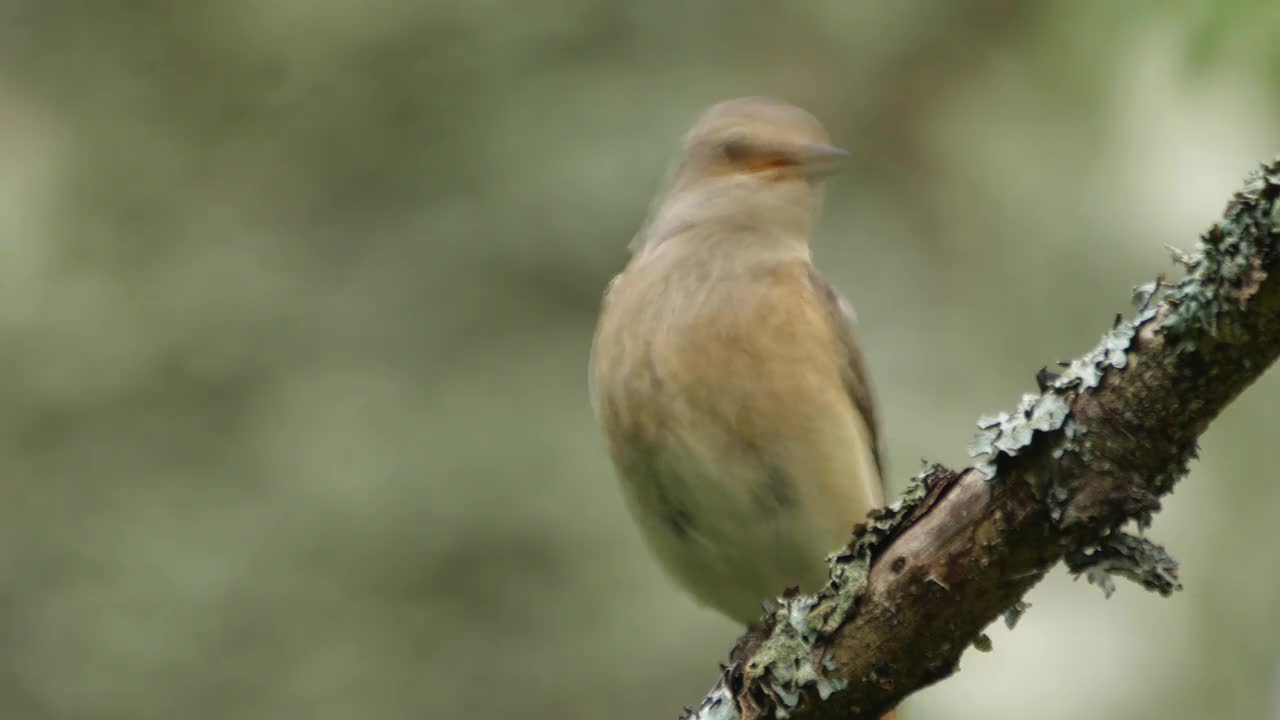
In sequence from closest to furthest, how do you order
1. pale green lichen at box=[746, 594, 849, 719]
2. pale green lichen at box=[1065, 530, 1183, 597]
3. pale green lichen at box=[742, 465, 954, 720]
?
pale green lichen at box=[1065, 530, 1183, 597]
pale green lichen at box=[742, 465, 954, 720]
pale green lichen at box=[746, 594, 849, 719]

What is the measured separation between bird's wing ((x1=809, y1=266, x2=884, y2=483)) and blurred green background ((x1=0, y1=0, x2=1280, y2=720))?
1968 millimetres

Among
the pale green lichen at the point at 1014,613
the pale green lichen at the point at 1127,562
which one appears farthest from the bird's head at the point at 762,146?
the pale green lichen at the point at 1127,562

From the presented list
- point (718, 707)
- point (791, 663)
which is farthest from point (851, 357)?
point (791, 663)

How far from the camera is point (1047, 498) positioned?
8.32 ft

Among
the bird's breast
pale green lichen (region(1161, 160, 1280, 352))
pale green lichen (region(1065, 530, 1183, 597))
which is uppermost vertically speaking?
the bird's breast

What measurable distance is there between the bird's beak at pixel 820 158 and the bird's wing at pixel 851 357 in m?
0.28

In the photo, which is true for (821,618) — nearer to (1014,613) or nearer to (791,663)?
(791,663)

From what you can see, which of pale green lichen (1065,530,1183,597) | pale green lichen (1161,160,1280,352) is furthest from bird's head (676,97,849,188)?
pale green lichen (1161,160,1280,352)

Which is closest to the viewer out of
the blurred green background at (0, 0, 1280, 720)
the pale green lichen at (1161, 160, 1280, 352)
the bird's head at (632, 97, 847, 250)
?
the pale green lichen at (1161, 160, 1280, 352)

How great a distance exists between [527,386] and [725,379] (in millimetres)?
3012

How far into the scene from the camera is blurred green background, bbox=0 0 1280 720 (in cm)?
671

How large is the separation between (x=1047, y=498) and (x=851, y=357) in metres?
1.92

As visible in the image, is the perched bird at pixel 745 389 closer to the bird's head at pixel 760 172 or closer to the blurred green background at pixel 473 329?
the bird's head at pixel 760 172

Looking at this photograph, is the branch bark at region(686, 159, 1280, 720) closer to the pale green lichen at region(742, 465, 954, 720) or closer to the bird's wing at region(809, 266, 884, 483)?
the pale green lichen at region(742, 465, 954, 720)
